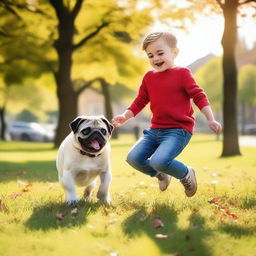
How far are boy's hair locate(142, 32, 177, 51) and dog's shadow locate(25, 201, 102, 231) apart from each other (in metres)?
1.85

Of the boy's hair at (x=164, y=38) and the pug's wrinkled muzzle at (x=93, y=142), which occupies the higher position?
the boy's hair at (x=164, y=38)

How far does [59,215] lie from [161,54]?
6.77ft

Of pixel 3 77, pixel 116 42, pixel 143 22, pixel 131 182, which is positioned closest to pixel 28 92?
pixel 3 77

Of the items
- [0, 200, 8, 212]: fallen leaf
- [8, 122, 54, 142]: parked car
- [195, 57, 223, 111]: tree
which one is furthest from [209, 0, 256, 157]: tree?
[195, 57, 223, 111]: tree

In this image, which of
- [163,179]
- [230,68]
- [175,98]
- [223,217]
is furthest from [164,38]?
[230,68]

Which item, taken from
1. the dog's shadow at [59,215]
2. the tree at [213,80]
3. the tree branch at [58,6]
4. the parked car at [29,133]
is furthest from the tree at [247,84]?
the dog's shadow at [59,215]

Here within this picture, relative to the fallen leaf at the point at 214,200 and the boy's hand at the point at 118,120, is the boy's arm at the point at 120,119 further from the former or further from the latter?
the fallen leaf at the point at 214,200

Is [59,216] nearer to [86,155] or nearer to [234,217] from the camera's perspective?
[86,155]

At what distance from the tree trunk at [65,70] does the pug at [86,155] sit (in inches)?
548

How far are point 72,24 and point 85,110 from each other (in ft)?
208

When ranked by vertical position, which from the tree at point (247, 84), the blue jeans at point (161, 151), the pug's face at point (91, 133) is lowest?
the tree at point (247, 84)

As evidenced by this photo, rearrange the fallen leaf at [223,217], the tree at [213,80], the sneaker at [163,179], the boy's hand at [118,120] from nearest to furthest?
1. the fallen leaf at [223,217]
2. the boy's hand at [118,120]
3. the sneaker at [163,179]
4. the tree at [213,80]

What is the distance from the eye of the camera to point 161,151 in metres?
5.10

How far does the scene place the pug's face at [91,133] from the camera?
16.5 ft
